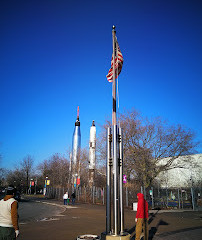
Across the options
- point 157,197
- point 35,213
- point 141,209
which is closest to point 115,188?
point 141,209

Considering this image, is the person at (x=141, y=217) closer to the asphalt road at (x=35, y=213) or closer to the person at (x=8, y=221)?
the person at (x=8, y=221)

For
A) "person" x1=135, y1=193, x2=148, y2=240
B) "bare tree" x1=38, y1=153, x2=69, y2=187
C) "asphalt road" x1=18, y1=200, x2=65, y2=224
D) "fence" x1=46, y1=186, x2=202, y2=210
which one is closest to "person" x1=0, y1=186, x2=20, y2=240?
"person" x1=135, y1=193, x2=148, y2=240

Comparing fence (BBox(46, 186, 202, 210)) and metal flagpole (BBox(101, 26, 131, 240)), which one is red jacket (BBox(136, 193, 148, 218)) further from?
fence (BBox(46, 186, 202, 210))

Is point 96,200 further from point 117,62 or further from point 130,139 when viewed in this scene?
point 117,62

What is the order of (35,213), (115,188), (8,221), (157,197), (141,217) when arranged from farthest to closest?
(157,197) → (35,213) → (115,188) → (141,217) → (8,221)

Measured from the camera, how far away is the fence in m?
→ 23.9

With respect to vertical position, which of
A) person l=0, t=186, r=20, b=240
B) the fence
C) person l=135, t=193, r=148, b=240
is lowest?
the fence

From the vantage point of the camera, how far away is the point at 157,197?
2730 cm

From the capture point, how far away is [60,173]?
70.1 meters

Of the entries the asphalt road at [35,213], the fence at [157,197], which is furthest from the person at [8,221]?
the fence at [157,197]

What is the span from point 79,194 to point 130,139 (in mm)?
15253

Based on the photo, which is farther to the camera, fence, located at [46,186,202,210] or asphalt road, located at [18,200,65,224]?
fence, located at [46,186,202,210]

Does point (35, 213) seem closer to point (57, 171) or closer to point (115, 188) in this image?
point (115, 188)

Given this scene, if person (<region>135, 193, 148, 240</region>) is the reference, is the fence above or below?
below
